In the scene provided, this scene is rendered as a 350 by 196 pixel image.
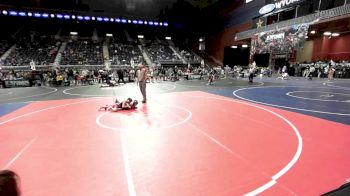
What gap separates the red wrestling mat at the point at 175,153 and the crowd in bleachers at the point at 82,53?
25.0 metres

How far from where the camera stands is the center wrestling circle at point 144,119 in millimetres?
5671

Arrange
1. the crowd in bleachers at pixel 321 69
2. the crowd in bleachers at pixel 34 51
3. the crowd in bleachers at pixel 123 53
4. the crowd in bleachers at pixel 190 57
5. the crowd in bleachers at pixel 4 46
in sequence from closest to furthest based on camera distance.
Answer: the crowd in bleachers at pixel 321 69 → the crowd in bleachers at pixel 34 51 → the crowd in bleachers at pixel 4 46 → the crowd in bleachers at pixel 123 53 → the crowd in bleachers at pixel 190 57

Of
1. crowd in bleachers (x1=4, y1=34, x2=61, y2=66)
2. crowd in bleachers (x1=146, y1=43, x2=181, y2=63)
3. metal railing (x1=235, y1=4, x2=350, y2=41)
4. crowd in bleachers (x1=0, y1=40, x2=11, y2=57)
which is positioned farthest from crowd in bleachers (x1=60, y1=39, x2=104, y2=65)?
metal railing (x1=235, y1=4, x2=350, y2=41)

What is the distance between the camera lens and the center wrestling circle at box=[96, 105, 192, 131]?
5.67 metres

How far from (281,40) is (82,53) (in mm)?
26272

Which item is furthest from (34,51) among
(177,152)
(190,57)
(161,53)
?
(177,152)

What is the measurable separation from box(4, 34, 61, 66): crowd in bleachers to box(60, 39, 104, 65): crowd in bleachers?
5.52ft

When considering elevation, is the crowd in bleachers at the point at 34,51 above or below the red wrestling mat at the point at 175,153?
above

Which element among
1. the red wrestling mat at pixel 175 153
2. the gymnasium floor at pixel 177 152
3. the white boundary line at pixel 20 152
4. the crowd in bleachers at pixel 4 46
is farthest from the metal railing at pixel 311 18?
the crowd in bleachers at pixel 4 46

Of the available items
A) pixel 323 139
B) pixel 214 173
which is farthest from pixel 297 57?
pixel 214 173

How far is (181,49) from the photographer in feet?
133

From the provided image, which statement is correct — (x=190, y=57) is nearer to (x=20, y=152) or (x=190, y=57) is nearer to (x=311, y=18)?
(x=311, y=18)

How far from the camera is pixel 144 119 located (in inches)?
251

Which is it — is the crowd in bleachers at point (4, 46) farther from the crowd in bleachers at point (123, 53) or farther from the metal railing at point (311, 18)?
the metal railing at point (311, 18)
